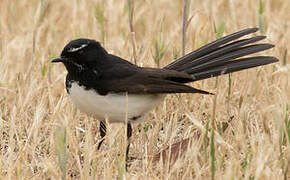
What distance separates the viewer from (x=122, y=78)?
17.4ft

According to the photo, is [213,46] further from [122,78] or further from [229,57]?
[122,78]

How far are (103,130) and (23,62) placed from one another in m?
1.89

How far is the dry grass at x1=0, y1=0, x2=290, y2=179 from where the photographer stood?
14.8ft

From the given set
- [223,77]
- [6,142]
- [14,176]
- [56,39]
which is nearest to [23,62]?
[56,39]

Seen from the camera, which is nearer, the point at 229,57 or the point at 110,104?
the point at 110,104

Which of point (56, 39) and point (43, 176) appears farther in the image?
point (56, 39)

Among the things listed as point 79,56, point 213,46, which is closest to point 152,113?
point 213,46

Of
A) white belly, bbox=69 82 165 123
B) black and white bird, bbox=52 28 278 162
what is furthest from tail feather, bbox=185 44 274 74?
white belly, bbox=69 82 165 123

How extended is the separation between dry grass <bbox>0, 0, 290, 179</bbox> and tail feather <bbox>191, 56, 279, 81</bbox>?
171 mm

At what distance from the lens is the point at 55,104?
6211mm

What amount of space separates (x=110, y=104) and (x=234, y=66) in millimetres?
1149

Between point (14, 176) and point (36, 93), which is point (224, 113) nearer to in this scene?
point (36, 93)

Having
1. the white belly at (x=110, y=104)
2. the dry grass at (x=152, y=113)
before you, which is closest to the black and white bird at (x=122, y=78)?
the white belly at (x=110, y=104)

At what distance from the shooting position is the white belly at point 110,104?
16.8ft
